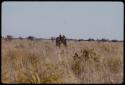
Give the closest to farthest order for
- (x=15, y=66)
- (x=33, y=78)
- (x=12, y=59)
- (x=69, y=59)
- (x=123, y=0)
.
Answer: (x=123, y=0) → (x=33, y=78) → (x=15, y=66) → (x=12, y=59) → (x=69, y=59)

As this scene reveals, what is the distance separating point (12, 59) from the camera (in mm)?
6500

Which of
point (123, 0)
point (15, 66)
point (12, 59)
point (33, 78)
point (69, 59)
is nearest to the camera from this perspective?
point (123, 0)

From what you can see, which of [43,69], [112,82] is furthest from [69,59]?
Result: [112,82]

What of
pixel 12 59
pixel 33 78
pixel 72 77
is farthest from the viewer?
pixel 12 59

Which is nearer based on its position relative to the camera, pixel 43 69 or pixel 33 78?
pixel 33 78

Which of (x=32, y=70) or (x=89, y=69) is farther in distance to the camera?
(x=89, y=69)

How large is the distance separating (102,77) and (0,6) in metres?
2.07

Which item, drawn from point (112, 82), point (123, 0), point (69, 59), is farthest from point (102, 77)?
point (123, 0)

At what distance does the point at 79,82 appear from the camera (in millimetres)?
5414

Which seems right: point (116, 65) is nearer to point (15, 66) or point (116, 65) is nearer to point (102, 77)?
point (102, 77)

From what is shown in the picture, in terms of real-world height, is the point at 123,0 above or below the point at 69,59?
above

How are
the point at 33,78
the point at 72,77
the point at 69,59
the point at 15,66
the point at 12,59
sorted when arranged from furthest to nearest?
the point at 69,59, the point at 12,59, the point at 15,66, the point at 72,77, the point at 33,78

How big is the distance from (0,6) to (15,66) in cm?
181

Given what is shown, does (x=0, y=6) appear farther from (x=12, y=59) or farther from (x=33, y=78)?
(x=12, y=59)
